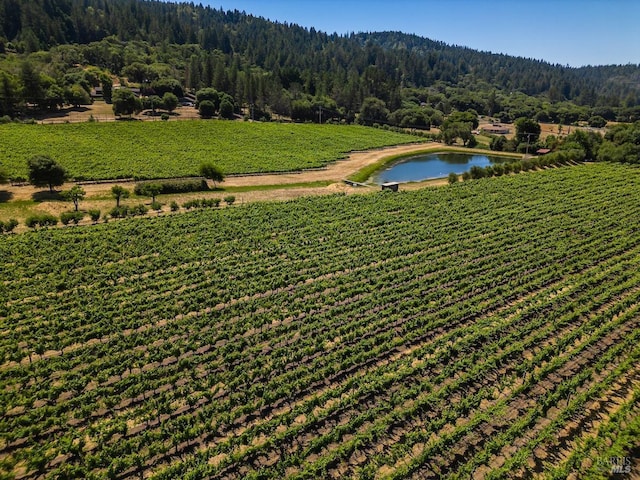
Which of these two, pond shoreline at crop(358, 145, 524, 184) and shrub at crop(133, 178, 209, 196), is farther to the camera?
→ pond shoreline at crop(358, 145, 524, 184)

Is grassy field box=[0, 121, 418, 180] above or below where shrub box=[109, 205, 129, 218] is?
above

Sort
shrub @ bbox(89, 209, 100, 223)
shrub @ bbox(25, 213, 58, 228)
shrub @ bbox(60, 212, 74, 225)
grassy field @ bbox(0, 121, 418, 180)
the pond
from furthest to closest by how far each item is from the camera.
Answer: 1. the pond
2. grassy field @ bbox(0, 121, 418, 180)
3. shrub @ bbox(89, 209, 100, 223)
4. shrub @ bbox(60, 212, 74, 225)
5. shrub @ bbox(25, 213, 58, 228)

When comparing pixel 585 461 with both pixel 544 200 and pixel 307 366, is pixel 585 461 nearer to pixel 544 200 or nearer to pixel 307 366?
pixel 307 366

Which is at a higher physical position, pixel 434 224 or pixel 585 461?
pixel 434 224

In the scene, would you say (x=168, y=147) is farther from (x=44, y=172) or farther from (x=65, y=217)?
(x=65, y=217)

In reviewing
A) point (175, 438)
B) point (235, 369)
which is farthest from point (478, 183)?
point (175, 438)

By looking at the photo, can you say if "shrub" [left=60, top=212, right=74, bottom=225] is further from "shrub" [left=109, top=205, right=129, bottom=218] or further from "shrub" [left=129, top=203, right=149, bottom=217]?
"shrub" [left=129, top=203, right=149, bottom=217]

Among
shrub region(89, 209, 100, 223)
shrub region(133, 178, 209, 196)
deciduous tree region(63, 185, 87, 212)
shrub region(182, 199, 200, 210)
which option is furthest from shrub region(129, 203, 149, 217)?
shrub region(133, 178, 209, 196)

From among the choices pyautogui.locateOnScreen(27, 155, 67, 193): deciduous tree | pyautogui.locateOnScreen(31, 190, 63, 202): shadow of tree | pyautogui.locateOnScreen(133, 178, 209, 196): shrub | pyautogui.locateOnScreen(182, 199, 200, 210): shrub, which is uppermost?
pyautogui.locateOnScreen(27, 155, 67, 193): deciduous tree
